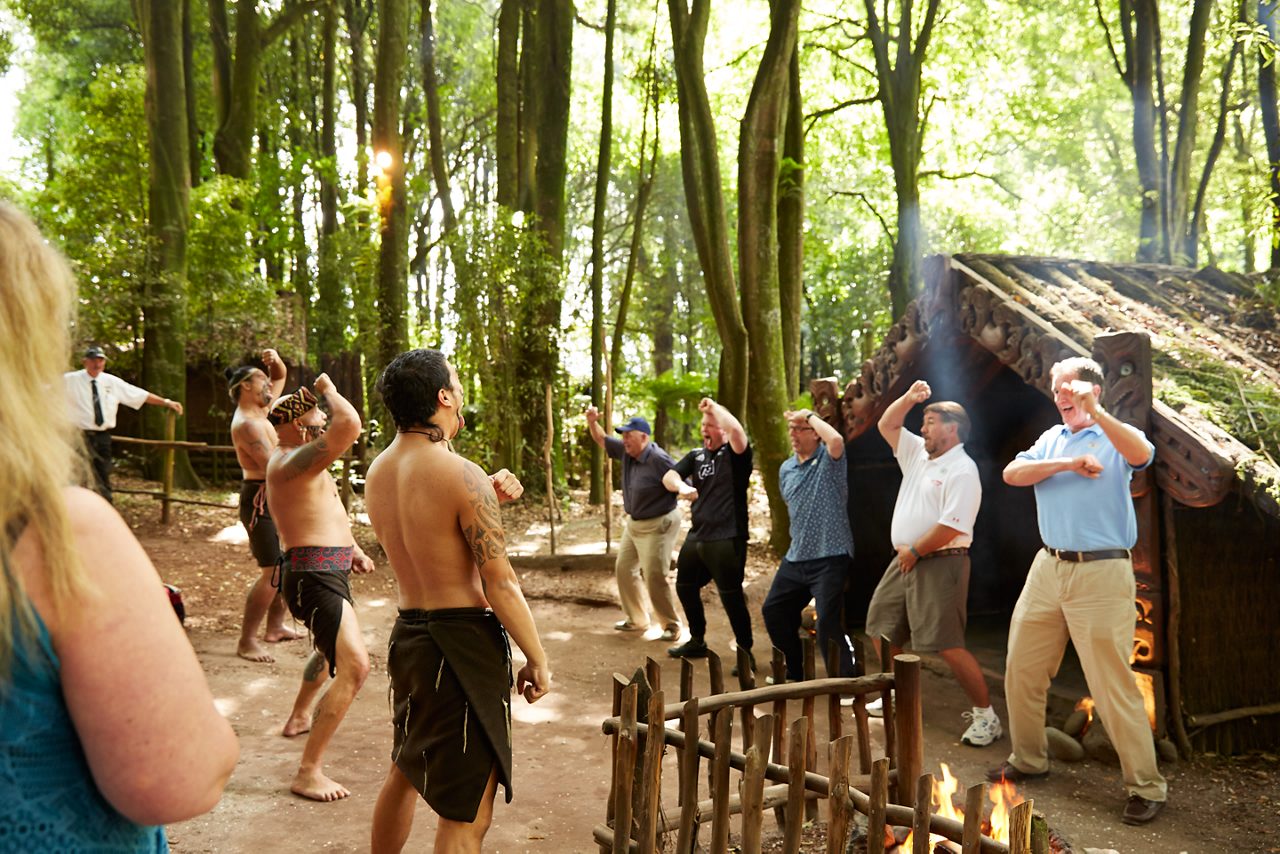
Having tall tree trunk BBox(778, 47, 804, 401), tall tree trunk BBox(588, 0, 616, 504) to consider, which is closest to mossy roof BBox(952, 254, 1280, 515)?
tall tree trunk BBox(778, 47, 804, 401)

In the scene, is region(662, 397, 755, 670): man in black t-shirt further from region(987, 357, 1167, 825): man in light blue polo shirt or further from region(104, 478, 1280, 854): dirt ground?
region(987, 357, 1167, 825): man in light blue polo shirt

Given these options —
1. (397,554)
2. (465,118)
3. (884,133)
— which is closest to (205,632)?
(397,554)

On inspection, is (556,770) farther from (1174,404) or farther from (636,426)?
(1174,404)

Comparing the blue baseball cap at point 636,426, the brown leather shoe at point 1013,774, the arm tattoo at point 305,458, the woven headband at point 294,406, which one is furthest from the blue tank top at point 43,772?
the blue baseball cap at point 636,426

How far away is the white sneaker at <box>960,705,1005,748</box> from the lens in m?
6.24

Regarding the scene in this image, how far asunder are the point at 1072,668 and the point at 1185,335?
2.57m

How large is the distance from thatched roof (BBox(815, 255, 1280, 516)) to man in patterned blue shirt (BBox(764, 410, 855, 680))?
71cm

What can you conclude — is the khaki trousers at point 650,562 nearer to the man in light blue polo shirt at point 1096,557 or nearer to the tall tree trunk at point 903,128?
the man in light blue polo shirt at point 1096,557

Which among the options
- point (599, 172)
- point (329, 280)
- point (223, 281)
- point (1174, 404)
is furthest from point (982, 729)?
point (329, 280)

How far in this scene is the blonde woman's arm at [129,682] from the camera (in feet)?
4.58

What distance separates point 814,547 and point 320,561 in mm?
3372

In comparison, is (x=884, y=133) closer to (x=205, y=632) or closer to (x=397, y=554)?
(x=205, y=632)

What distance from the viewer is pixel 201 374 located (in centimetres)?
1923

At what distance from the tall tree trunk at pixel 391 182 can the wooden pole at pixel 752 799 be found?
33.1 ft
